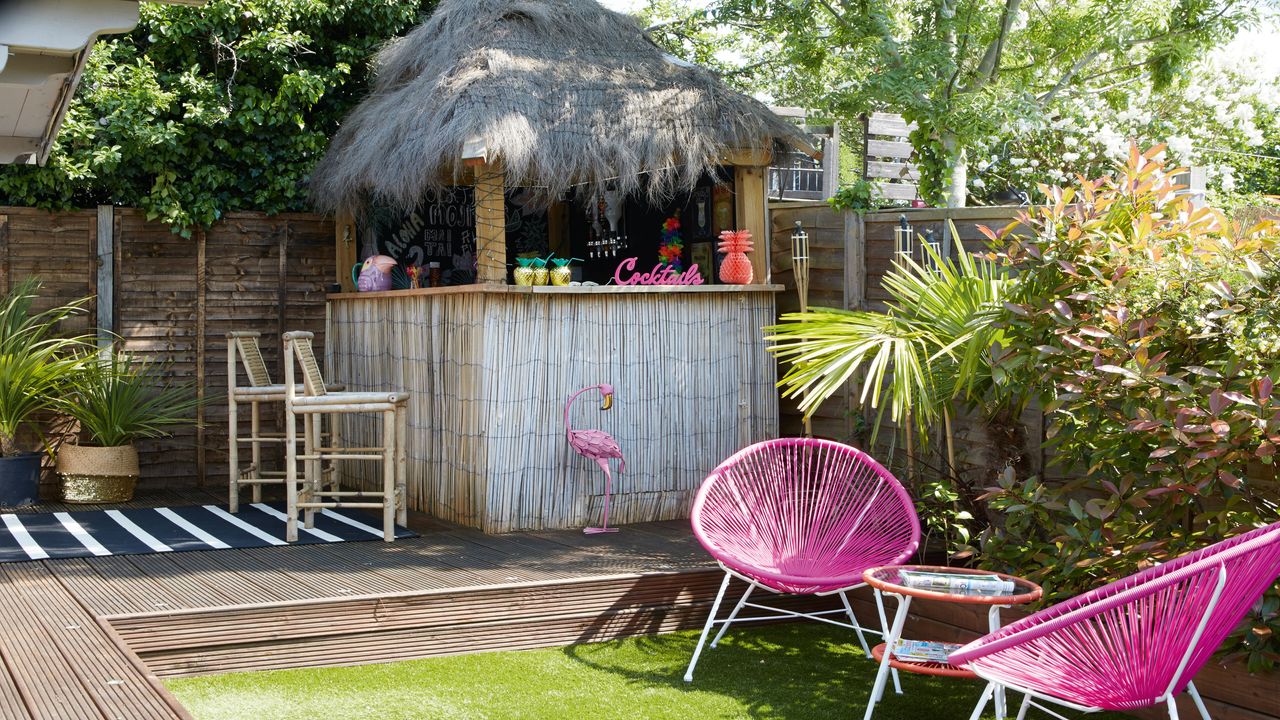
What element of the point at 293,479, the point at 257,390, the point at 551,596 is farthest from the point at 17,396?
the point at 551,596

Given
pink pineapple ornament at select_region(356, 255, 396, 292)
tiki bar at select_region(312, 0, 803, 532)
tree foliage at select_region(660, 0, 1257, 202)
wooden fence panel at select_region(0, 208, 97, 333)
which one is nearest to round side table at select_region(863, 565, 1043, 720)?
tiki bar at select_region(312, 0, 803, 532)

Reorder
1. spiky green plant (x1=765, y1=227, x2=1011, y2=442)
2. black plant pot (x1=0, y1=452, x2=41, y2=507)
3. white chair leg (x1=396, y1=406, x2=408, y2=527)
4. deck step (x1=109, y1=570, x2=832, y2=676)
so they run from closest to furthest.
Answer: deck step (x1=109, y1=570, x2=832, y2=676) → spiky green plant (x1=765, y1=227, x2=1011, y2=442) → white chair leg (x1=396, y1=406, x2=408, y2=527) → black plant pot (x1=0, y1=452, x2=41, y2=507)

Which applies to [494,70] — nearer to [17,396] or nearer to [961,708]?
[17,396]

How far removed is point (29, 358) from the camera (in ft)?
23.1

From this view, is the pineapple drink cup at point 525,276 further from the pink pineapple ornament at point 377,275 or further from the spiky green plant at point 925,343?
the spiky green plant at point 925,343

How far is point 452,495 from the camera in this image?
6641 mm

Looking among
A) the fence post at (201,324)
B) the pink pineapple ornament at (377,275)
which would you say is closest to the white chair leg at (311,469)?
the pink pineapple ornament at (377,275)

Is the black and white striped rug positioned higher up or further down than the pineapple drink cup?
further down

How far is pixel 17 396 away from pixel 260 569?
8.83 feet

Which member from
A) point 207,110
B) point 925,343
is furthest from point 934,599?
point 207,110

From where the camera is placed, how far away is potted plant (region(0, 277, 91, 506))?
698cm

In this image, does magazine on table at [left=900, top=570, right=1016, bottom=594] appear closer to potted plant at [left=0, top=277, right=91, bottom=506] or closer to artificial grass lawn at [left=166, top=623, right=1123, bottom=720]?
artificial grass lawn at [left=166, top=623, right=1123, bottom=720]

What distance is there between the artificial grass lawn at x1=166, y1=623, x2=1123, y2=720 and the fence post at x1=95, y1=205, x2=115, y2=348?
13.1ft

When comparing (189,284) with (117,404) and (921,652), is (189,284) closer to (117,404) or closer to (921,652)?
(117,404)
